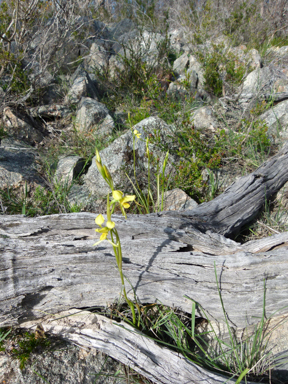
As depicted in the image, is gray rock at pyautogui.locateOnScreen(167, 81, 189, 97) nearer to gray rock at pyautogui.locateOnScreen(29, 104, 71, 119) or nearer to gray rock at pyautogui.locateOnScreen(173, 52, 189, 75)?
gray rock at pyautogui.locateOnScreen(173, 52, 189, 75)

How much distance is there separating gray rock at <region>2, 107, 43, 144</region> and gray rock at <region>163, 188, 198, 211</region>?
254cm

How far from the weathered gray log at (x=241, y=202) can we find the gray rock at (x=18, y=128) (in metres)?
3.01

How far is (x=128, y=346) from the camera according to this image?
157 cm

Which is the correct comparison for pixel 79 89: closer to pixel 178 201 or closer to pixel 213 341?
pixel 178 201

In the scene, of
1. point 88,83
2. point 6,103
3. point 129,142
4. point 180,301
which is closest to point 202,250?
point 180,301

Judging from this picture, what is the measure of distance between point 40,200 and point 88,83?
315cm

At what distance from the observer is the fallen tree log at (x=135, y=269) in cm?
164

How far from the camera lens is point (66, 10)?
421 centimetres

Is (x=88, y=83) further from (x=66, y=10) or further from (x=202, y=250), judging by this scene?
(x=202, y=250)

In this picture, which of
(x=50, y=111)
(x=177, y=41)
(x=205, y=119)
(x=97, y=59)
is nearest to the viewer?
(x=205, y=119)

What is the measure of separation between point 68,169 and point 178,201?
153 cm

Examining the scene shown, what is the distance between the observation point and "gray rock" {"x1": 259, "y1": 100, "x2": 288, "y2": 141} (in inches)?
133

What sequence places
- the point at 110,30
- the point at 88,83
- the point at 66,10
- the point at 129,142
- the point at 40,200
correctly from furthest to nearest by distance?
1. the point at 110,30
2. the point at 88,83
3. the point at 66,10
4. the point at 129,142
5. the point at 40,200

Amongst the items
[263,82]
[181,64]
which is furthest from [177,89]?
[263,82]
